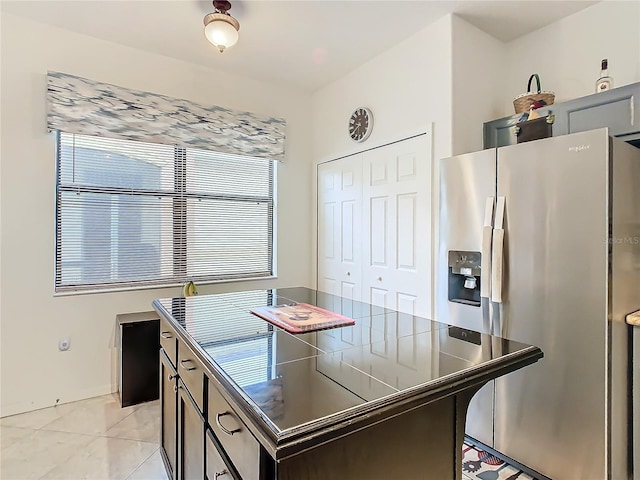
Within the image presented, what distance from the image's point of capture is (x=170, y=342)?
1.73m

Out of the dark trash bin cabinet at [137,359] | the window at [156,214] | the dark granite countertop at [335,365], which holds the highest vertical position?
the window at [156,214]

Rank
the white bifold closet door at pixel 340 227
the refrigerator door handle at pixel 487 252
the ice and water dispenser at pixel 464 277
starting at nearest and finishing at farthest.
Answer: the refrigerator door handle at pixel 487 252, the ice and water dispenser at pixel 464 277, the white bifold closet door at pixel 340 227

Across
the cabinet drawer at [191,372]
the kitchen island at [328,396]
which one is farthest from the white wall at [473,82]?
the cabinet drawer at [191,372]

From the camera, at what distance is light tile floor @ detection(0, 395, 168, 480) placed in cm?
202

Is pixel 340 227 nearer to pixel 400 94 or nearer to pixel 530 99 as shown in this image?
pixel 400 94

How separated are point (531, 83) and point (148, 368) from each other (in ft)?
11.7

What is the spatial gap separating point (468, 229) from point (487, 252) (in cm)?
22

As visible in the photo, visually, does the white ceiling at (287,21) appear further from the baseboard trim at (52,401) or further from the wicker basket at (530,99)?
the baseboard trim at (52,401)

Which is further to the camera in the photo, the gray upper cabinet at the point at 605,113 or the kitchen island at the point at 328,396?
the gray upper cabinet at the point at 605,113

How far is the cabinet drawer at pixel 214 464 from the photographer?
1045 mm

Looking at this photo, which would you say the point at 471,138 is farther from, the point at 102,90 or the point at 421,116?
the point at 102,90

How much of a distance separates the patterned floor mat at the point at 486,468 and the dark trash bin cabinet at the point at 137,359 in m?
2.26

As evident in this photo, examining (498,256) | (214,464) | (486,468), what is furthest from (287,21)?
(486,468)

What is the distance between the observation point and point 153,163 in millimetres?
3221
